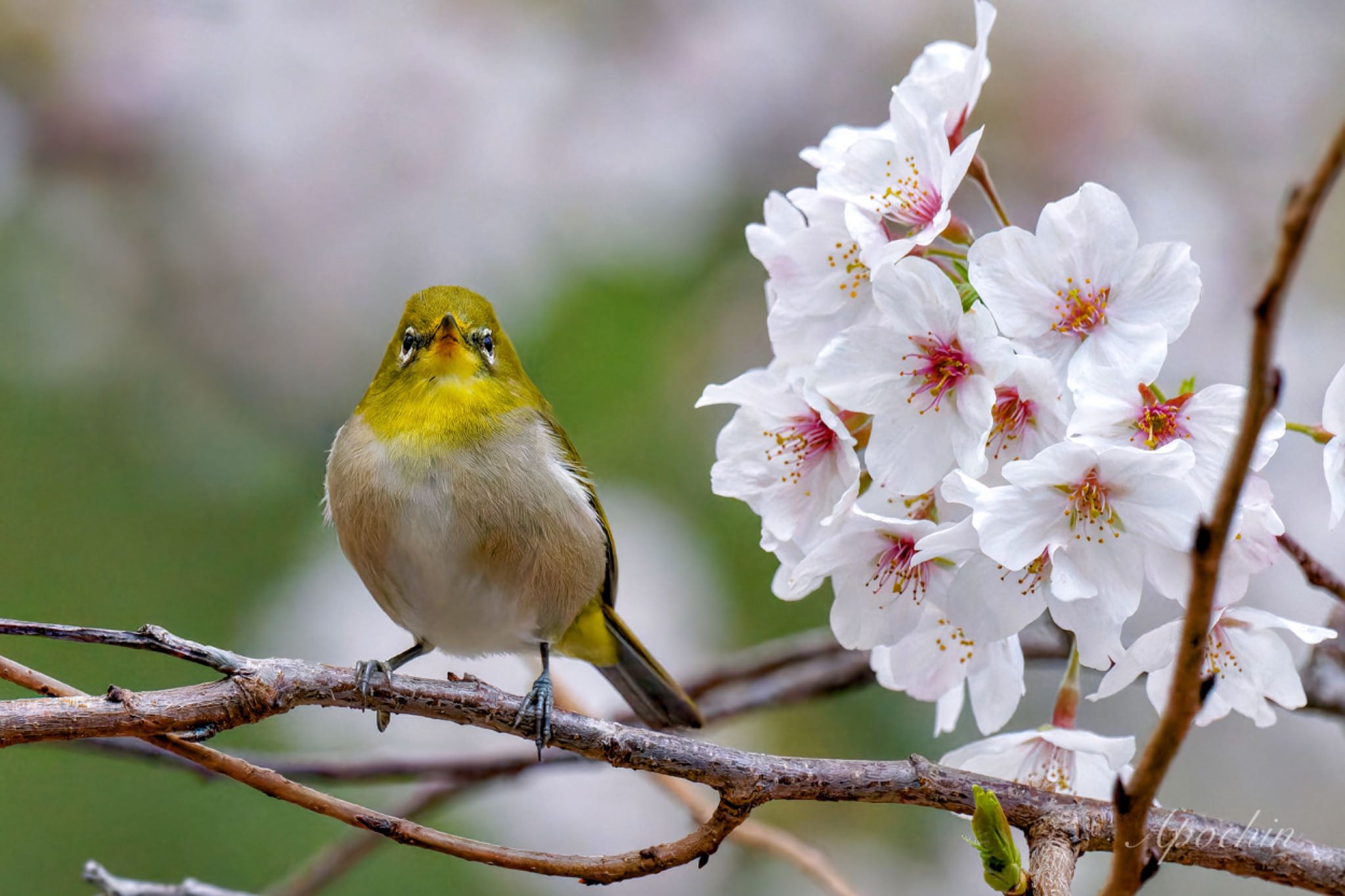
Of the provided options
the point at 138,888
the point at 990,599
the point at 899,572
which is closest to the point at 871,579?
the point at 899,572

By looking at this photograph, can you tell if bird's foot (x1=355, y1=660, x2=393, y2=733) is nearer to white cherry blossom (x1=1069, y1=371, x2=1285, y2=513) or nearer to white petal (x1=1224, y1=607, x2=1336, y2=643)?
white cherry blossom (x1=1069, y1=371, x2=1285, y2=513)

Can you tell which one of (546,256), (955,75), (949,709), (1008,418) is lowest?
(949,709)

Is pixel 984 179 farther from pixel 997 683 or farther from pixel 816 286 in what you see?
pixel 997 683

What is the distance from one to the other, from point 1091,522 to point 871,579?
294 mm

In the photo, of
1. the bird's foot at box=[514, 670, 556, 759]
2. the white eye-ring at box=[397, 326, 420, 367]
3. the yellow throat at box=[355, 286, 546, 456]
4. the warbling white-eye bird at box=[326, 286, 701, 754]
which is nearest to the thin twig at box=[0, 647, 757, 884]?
the bird's foot at box=[514, 670, 556, 759]

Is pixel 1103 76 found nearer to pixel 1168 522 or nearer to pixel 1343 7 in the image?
pixel 1343 7

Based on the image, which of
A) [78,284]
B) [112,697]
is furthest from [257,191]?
[112,697]

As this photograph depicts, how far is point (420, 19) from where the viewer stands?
3.56 m

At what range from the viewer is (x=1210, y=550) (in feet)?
2.64

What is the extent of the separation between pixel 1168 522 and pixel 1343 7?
303 cm

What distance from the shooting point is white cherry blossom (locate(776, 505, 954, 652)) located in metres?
1.44

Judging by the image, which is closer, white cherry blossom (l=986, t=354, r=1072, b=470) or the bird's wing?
white cherry blossom (l=986, t=354, r=1072, b=470)

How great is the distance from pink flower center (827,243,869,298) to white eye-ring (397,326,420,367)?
1040 mm

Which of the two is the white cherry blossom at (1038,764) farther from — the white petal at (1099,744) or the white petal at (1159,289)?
the white petal at (1159,289)
